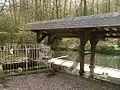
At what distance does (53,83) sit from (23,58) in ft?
10.0

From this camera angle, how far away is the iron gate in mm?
9297

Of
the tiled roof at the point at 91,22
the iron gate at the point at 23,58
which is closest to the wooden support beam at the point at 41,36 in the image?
the iron gate at the point at 23,58

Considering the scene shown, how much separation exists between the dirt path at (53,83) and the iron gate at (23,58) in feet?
2.64

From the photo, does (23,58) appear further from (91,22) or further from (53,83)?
(91,22)

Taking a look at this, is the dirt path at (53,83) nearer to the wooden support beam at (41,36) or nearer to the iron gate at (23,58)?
the iron gate at (23,58)

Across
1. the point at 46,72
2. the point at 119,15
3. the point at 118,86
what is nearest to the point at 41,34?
the point at 46,72

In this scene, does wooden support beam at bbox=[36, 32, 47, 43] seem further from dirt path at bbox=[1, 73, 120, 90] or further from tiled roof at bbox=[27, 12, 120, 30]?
dirt path at bbox=[1, 73, 120, 90]

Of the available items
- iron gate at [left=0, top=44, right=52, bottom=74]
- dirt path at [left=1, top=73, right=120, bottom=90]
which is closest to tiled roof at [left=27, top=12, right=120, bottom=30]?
iron gate at [left=0, top=44, right=52, bottom=74]

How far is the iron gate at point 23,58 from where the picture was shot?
30.5 feet

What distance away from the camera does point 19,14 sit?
20.8m

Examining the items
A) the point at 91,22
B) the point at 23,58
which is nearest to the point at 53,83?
the point at 91,22

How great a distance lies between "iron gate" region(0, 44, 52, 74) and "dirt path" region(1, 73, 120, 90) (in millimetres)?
803

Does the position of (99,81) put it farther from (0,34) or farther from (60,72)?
(0,34)

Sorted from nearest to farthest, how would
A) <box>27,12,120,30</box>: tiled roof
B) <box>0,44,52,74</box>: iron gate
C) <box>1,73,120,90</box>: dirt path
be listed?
<box>27,12,120,30</box>: tiled roof
<box>1,73,120,90</box>: dirt path
<box>0,44,52,74</box>: iron gate
